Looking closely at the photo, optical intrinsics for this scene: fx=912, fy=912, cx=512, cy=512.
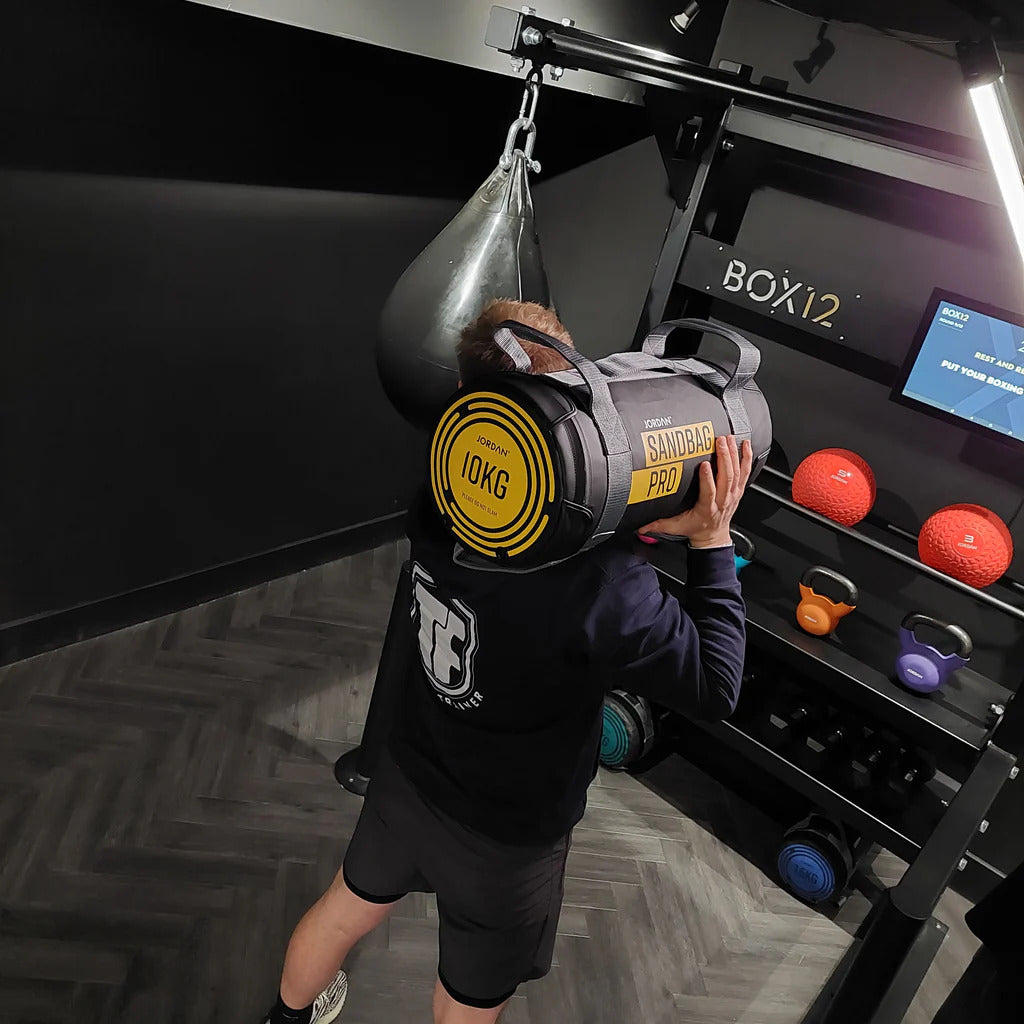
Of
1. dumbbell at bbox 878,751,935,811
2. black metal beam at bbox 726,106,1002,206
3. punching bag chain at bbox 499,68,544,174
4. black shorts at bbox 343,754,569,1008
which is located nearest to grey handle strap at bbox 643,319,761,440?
punching bag chain at bbox 499,68,544,174

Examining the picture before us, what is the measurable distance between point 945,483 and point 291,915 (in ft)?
6.94

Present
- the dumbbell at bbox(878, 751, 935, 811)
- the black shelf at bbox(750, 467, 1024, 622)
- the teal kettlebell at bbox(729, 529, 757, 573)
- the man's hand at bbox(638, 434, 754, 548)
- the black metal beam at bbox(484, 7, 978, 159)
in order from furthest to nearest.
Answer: the teal kettlebell at bbox(729, 529, 757, 573) < the dumbbell at bbox(878, 751, 935, 811) < the black shelf at bbox(750, 467, 1024, 622) < the black metal beam at bbox(484, 7, 978, 159) < the man's hand at bbox(638, 434, 754, 548)

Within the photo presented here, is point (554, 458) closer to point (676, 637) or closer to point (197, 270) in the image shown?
point (676, 637)

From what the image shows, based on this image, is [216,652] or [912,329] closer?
[912,329]

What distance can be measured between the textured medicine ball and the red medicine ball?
201 millimetres

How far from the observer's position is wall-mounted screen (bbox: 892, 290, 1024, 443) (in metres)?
2.23

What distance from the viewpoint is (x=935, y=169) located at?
203 cm

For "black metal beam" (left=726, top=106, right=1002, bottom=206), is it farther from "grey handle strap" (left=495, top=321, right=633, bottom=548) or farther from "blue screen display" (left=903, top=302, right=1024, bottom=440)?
"grey handle strap" (left=495, top=321, right=633, bottom=548)

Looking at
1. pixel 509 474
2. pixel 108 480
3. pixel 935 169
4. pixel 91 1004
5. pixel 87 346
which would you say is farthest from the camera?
pixel 108 480

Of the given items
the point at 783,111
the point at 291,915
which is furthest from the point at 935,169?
the point at 291,915

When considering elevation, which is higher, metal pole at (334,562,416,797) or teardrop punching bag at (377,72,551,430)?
teardrop punching bag at (377,72,551,430)

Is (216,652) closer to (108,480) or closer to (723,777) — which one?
(108,480)

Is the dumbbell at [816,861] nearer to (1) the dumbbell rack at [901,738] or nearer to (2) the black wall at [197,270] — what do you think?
(1) the dumbbell rack at [901,738]

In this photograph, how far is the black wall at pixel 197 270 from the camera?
2256mm
